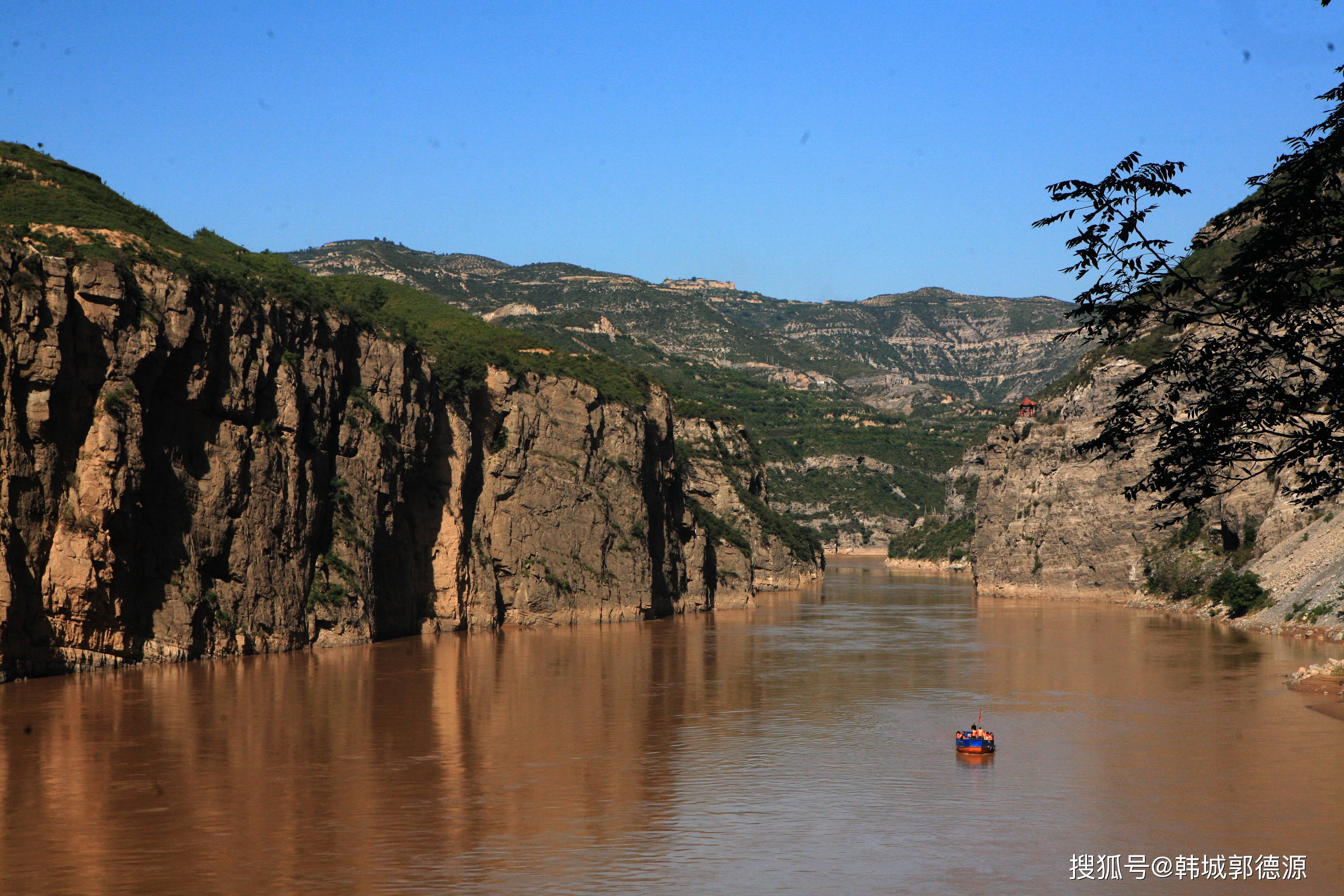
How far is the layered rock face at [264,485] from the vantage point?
157 feet

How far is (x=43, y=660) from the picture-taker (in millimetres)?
48031

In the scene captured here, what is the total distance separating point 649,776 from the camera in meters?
36.8

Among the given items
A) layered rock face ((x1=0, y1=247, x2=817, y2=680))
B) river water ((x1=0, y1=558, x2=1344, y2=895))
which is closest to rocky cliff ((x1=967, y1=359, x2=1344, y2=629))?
river water ((x1=0, y1=558, x2=1344, y2=895))

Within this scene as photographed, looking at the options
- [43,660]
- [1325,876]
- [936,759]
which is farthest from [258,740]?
[1325,876]

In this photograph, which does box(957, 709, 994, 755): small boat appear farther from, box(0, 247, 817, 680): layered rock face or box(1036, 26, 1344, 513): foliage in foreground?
box(0, 247, 817, 680): layered rock face

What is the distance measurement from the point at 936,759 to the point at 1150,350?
91.1 metres

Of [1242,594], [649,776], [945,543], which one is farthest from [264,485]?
[945,543]

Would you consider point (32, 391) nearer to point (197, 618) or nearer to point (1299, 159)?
point (197, 618)

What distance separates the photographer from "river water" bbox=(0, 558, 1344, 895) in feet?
88.2

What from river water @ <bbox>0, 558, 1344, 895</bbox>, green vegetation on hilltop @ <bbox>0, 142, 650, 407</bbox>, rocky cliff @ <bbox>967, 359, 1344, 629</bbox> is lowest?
river water @ <bbox>0, 558, 1344, 895</bbox>

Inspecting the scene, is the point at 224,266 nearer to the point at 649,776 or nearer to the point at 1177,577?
the point at 649,776

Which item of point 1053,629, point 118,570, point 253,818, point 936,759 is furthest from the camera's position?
point 1053,629

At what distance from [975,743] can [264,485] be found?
3575 centimetres

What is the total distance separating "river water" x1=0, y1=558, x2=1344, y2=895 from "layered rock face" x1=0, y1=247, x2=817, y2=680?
322 cm
